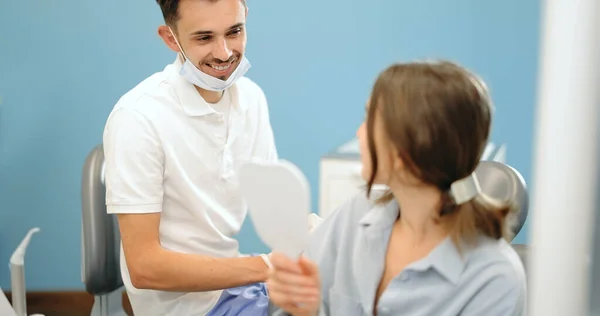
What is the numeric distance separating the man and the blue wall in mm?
914

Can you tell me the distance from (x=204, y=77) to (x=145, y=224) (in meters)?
0.32

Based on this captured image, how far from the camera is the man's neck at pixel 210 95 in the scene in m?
1.50

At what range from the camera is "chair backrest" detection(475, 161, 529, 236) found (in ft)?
4.33

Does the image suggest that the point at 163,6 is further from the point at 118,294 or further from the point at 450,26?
the point at 450,26

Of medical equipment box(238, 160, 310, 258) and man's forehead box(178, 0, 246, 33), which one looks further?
man's forehead box(178, 0, 246, 33)

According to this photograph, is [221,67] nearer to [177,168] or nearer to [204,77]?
[204,77]

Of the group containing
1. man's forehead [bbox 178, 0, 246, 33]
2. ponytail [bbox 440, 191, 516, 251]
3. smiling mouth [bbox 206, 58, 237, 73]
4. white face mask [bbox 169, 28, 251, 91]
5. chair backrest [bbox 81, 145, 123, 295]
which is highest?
man's forehead [bbox 178, 0, 246, 33]

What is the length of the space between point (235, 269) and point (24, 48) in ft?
5.12

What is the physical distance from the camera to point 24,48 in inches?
99.4

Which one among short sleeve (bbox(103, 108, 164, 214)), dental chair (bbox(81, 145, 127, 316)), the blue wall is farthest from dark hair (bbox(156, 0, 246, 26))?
the blue wall

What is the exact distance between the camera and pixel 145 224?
1343 millimetres

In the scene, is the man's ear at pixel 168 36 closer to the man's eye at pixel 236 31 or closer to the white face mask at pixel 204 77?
the white face mask at pixel 204 77

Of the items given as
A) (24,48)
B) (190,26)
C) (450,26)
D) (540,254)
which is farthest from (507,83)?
(540,254)

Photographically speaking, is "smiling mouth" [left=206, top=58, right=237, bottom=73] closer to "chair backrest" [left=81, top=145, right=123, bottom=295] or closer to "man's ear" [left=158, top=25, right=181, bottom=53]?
"man's ear" [left=158, top=25, right=181, bottom=53]
